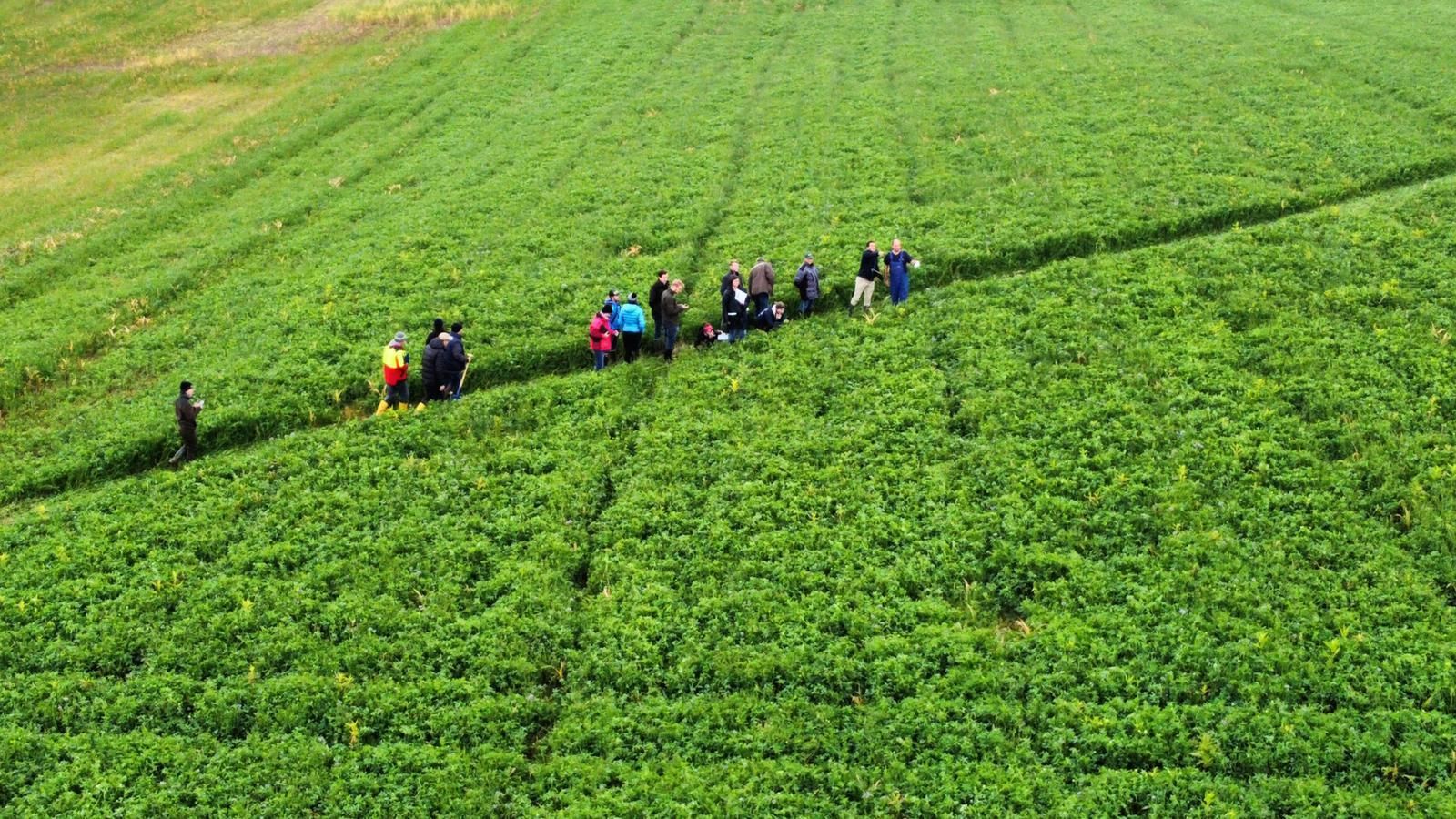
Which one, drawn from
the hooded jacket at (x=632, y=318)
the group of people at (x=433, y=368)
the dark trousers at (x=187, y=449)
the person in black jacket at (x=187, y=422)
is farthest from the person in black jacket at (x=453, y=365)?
the dark trousers at (x=187, y=449)

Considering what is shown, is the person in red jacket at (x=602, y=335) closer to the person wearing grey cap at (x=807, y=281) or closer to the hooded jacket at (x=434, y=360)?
the hooded jacket at (x=434, y=360)

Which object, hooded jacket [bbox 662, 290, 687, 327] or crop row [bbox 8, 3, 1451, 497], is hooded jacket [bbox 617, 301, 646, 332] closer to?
hooded jacket [bbox 662, 290, 687, 327]

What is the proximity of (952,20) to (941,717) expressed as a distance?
5418cm

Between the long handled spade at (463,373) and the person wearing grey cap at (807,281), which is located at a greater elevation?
the person wearing grey cap at (807,281)

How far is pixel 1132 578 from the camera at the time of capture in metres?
19.0

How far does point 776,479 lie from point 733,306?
22.0 feet

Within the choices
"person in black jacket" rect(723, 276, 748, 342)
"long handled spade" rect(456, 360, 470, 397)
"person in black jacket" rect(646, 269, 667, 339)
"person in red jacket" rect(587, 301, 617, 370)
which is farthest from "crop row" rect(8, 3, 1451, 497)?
"person in black jacket" rect(723, 276, 748, 342)

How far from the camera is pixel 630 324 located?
89.5ft

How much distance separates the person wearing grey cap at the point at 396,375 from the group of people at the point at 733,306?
5.00 metres

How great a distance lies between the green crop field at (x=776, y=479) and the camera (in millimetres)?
16547

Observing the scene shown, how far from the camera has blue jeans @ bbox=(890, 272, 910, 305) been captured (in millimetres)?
29016

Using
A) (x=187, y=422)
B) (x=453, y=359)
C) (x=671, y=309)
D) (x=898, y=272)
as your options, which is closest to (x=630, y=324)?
(x=671, y=309)

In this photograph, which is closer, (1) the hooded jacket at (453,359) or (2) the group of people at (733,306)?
(1) the hooded jacket at (453,359)

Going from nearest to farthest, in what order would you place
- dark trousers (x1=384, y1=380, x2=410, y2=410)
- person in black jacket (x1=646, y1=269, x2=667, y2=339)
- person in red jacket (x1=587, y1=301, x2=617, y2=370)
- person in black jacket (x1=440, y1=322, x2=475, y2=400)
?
person in black jacket (x1=440, y1=322, x2=475, y2=400)
dark trousers (x1=384, y1=380, x2=410, y2=410)
person in black jacket (x1=646, y1=269, x2=667, y2=339)
person in red jacket (x1=587, y1=301, x2=617, y2=370)
